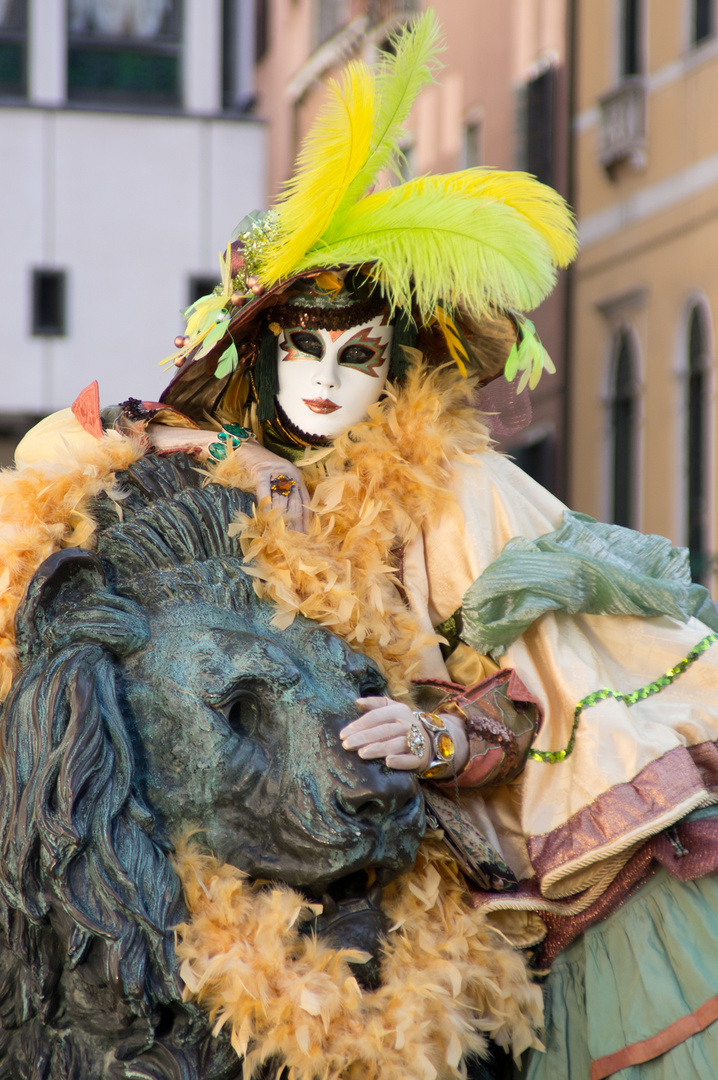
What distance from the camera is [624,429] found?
34.8 feet

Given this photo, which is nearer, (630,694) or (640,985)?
(640,985)

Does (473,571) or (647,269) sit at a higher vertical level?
(647,269)

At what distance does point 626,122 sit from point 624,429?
237 cm

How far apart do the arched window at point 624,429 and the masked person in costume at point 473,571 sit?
808cm

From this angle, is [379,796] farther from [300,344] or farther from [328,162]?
[328,162]

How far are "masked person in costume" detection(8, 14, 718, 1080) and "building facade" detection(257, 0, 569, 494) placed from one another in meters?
8.35

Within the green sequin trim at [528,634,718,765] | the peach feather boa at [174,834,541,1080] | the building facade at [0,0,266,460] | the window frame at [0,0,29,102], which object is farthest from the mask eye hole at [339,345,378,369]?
the window frame at [0,0,29,102]

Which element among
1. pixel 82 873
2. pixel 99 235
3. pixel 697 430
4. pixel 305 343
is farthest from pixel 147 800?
pixel 99 235

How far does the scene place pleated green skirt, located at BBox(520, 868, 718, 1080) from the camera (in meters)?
2.00

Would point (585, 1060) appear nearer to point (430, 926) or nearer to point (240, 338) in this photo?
point (430, 926)

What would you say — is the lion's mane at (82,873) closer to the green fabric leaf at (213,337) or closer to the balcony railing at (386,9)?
the green fabric leaf at (213,337)

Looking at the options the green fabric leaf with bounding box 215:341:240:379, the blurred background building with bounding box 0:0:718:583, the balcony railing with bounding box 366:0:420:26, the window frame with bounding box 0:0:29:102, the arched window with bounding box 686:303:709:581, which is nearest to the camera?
the green fabric leaf with bounding box 215:341:240:379

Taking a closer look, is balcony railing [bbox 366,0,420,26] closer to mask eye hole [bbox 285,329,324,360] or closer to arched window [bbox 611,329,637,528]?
arched window [bbox 611,329,637,528]

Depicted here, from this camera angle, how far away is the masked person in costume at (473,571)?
206 cm
